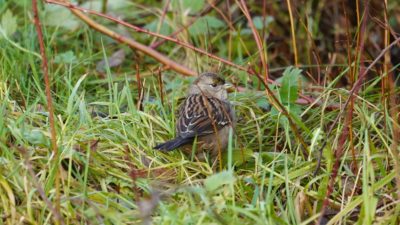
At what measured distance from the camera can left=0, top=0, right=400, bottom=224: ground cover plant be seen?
366cm

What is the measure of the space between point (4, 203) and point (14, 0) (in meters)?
2.45

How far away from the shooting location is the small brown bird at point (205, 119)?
14.5 feet

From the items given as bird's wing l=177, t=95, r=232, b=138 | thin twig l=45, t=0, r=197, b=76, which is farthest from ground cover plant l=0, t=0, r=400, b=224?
bird's wing l=177, t=95, r=232, b=138

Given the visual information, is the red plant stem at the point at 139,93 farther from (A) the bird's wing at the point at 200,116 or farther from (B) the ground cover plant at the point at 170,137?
(A) the bird's wing at the point at 200,116

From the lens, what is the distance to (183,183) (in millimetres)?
4160

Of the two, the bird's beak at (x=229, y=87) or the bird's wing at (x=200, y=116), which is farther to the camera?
the bird's beak at (x=229, y=87)

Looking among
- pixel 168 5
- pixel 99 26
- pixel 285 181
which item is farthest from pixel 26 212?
pixel 168 5

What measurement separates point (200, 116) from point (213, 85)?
1.70 feet

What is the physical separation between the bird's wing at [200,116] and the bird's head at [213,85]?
0.08 m

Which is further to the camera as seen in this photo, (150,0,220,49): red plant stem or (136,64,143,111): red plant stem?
(150,0,220,49): red plant stem

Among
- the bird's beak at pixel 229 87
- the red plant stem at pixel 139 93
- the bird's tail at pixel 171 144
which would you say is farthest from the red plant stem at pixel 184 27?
the bird's tail at pixel 171 144

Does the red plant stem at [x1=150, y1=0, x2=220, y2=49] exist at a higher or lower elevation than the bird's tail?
higher

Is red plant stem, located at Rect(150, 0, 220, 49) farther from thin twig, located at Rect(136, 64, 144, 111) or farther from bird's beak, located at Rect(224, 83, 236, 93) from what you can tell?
thin twig, located at Rect(136, 64, 144, 111)

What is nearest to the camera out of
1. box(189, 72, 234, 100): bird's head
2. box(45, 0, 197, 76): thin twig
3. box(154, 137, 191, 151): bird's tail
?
box(154, 137, 191, 151): bird's tail
